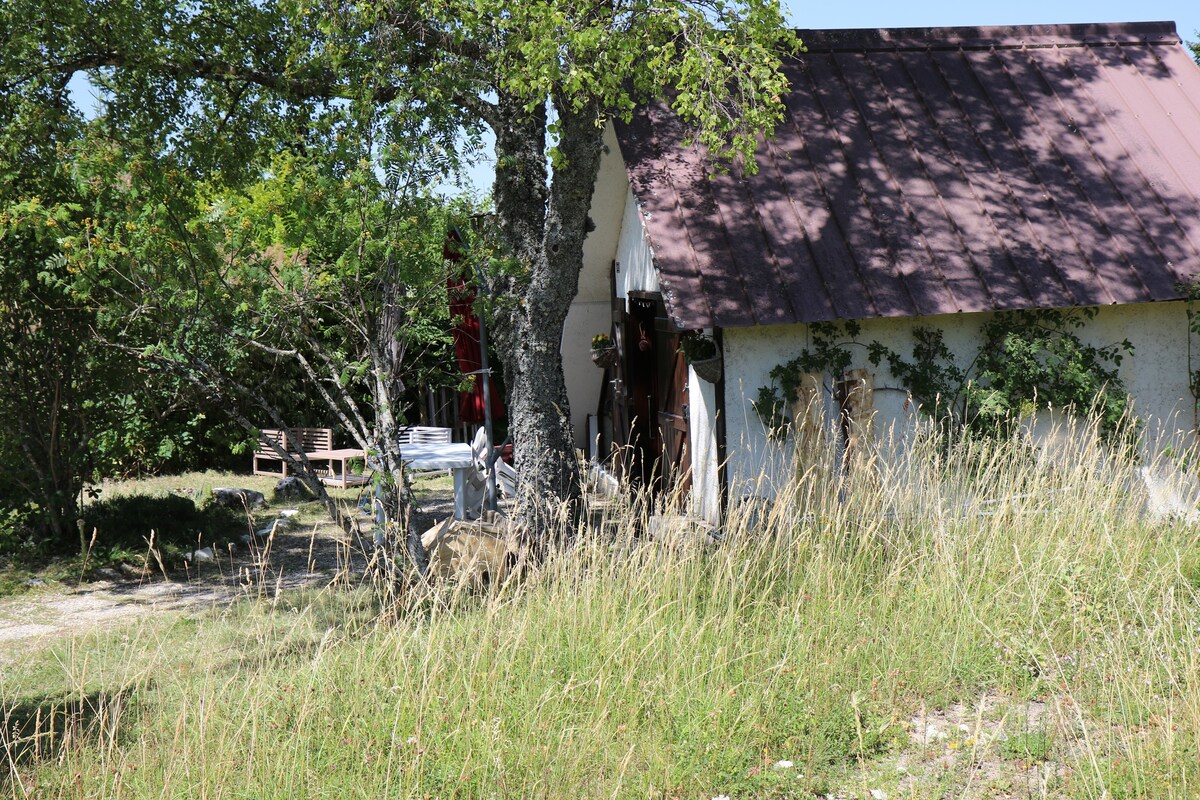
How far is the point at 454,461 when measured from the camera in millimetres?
9438

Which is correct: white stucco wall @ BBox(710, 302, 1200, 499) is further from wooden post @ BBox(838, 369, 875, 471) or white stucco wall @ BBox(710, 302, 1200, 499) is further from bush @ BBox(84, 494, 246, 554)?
bush @ BBox(84, 494, 246, 554)

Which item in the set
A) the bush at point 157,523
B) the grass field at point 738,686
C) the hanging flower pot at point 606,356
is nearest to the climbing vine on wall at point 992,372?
the grass field at point 738,686

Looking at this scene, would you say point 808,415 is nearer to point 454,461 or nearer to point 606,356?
point 454,461

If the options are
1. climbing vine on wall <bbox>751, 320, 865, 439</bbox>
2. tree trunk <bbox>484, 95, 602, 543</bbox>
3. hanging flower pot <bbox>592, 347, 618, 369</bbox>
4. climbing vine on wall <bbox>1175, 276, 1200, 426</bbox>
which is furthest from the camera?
hanging flower pot <bbox>592, 347, 618, 369</bbox>

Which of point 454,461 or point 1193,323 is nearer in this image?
point 1193,323

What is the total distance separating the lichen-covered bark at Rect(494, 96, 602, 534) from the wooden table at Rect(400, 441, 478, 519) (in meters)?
1.37

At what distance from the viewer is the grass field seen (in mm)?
3730

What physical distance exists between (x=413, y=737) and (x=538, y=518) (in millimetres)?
4055

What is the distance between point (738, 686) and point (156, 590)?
219 inches

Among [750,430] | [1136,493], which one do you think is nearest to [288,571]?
[750,430]

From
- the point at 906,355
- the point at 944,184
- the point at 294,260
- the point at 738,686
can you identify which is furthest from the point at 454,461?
the point at 738,686

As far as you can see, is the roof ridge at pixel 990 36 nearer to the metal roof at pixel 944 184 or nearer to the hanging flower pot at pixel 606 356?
the metal roof at pixel 944 184

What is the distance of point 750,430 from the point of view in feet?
26.7

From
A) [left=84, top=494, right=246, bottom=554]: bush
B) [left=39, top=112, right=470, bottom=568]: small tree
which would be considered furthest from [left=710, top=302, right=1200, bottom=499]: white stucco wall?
[left=84, top=494, right=246, bottom=554]: bush
